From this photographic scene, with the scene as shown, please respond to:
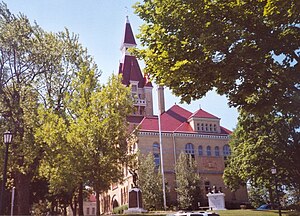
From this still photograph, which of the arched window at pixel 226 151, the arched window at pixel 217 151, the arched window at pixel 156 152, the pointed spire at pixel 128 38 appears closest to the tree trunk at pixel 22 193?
the arched window at pixel 156 152

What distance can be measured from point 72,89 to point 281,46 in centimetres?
2115

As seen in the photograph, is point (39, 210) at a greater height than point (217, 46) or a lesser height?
lesser

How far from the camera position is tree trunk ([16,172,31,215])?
30.0m

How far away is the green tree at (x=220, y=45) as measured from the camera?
533 inches

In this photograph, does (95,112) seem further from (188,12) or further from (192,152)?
(192,152)

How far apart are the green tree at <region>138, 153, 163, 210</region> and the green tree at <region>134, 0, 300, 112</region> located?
28.7 metres

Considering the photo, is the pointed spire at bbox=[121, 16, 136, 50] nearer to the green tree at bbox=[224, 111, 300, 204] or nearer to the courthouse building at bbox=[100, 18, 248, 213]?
the courthouse building at bbox=[100, 18, 248, 213]

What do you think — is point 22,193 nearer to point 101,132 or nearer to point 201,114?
point 101,132

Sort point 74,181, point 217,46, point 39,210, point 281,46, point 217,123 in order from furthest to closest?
point 39,210 < point 217,123 < point 74,181 < point 281,46 < point 217,46

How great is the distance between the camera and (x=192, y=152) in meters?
54.3

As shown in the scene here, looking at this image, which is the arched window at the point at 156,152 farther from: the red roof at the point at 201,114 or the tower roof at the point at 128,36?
the tower roof at the point at 128,36

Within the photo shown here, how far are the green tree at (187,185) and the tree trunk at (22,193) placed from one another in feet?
66.4

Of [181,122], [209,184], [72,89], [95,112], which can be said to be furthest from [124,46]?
[95,112]

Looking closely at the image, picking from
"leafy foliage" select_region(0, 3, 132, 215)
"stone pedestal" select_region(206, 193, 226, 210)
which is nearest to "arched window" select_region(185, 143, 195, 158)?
"stone pedestal" select_region(206, 193, 226, 210)
